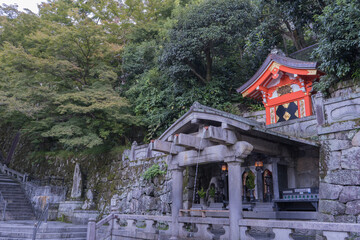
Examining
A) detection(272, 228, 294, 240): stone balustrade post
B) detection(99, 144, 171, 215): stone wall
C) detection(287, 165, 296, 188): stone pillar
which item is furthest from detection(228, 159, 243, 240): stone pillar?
detection(99, 144, 171, 215): stone wall

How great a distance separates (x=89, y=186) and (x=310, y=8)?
57.6 ft

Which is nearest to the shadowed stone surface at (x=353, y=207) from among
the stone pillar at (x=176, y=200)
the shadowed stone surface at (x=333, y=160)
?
the shadowed stone surface at (x=333, y=160)

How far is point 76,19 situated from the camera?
2016cm

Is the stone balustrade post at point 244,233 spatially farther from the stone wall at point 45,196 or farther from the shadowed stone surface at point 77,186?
the stone wall at point 45,196

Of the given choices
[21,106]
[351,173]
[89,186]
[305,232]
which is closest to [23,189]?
[89,186]

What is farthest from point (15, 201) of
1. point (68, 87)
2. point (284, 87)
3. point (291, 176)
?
point (284, 87)

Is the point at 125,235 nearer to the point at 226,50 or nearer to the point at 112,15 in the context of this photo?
the point at 226,50

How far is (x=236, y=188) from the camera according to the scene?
26.5 feet

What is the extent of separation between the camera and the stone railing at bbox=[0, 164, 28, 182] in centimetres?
2345

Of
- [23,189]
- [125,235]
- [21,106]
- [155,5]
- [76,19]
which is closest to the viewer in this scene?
[125,235]

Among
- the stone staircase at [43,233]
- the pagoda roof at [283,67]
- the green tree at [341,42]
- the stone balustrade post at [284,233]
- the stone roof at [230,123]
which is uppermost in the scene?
the pagoda roof at [283,67]

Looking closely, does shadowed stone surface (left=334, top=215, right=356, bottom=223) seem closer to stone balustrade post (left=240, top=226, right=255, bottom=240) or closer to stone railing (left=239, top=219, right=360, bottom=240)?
stone railing (left=239, top=219, right=360, bottom=240)

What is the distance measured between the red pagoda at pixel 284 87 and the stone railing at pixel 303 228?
849cm

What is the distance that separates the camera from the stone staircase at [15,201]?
18750mm
